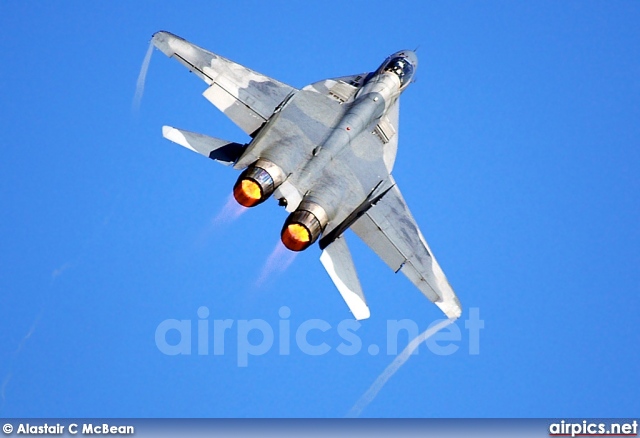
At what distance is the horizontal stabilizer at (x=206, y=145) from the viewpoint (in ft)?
58.7

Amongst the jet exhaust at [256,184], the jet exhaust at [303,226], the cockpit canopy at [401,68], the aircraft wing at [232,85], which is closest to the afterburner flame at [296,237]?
the jet exhaust at [303,226]

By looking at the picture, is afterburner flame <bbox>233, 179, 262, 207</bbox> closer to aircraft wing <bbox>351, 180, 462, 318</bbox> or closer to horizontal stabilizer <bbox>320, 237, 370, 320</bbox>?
horizontal stabilizer <bbox>320, 237, 370, 320</bbox>

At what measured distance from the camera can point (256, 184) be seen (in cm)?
1742

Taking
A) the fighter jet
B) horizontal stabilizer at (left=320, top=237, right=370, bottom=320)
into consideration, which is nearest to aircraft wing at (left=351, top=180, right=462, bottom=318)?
the fighter jet

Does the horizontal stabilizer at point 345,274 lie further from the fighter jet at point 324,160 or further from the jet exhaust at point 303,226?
the jet exhaust at point 303,226

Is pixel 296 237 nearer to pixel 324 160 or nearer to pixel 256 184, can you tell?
pixel 256 184

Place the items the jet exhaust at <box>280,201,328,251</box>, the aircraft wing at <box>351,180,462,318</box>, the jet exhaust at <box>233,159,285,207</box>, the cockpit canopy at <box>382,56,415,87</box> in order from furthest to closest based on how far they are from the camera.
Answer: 1. the cockpit canopy at <box>382,56,415,87</box>
2. the aircraft wing at <box>351,180,462,318</box>
3. the jet exhaust at <box>280,201,328,251</box>
4. the jet exhaust at <box>233,159,285,207</box>

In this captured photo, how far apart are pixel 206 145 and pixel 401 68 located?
651cm

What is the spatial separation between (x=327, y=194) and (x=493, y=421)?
1295cm

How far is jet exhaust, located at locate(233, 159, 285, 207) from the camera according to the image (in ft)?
57.2

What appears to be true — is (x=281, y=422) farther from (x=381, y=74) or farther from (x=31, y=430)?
(x=381, y=74)

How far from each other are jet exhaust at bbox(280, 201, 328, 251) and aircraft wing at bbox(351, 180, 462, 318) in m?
1.48

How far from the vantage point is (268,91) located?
19.9 meters

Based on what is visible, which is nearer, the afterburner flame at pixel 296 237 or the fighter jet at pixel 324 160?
the afterburner flame at pixel 296 237
